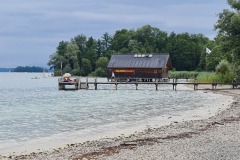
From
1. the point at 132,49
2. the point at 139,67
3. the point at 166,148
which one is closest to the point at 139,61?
the point at 139,67

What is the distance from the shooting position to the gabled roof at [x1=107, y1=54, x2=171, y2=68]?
93250 mm

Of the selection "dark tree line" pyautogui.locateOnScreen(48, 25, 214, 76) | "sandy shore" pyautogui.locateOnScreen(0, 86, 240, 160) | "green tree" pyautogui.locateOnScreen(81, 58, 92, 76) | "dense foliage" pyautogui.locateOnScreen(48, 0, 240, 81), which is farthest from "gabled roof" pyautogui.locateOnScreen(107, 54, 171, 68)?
"sandy shore" pyautogui.locateOnScreen(0, 86, 240, 160)

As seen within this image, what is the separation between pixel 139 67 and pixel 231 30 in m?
50.6

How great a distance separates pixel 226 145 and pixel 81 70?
135 m

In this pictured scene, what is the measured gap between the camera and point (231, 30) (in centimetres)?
4272

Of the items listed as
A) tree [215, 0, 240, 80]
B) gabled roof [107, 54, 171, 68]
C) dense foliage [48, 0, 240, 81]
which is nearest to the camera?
tree [215, 0, 240, 80]

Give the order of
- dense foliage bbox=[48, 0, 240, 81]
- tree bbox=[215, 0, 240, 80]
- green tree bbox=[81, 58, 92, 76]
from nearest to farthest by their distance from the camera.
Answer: tree bbox=[215, 0, 240, 80] < dense foliage bbox=[48, 0, 240, 81] < green tree bbox=[81, 58, 92, 76]

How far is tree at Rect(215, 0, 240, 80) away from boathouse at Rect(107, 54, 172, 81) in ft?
151

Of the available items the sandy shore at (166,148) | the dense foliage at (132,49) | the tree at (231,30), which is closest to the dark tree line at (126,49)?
the dense foliage at (132,49)

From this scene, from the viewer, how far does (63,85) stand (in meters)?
68.9

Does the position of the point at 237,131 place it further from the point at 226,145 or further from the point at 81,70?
the point at 81,70

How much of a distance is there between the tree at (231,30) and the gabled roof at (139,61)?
158 ft

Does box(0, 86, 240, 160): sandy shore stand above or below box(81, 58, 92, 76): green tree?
below

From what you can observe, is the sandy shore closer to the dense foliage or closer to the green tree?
the dense foliage
